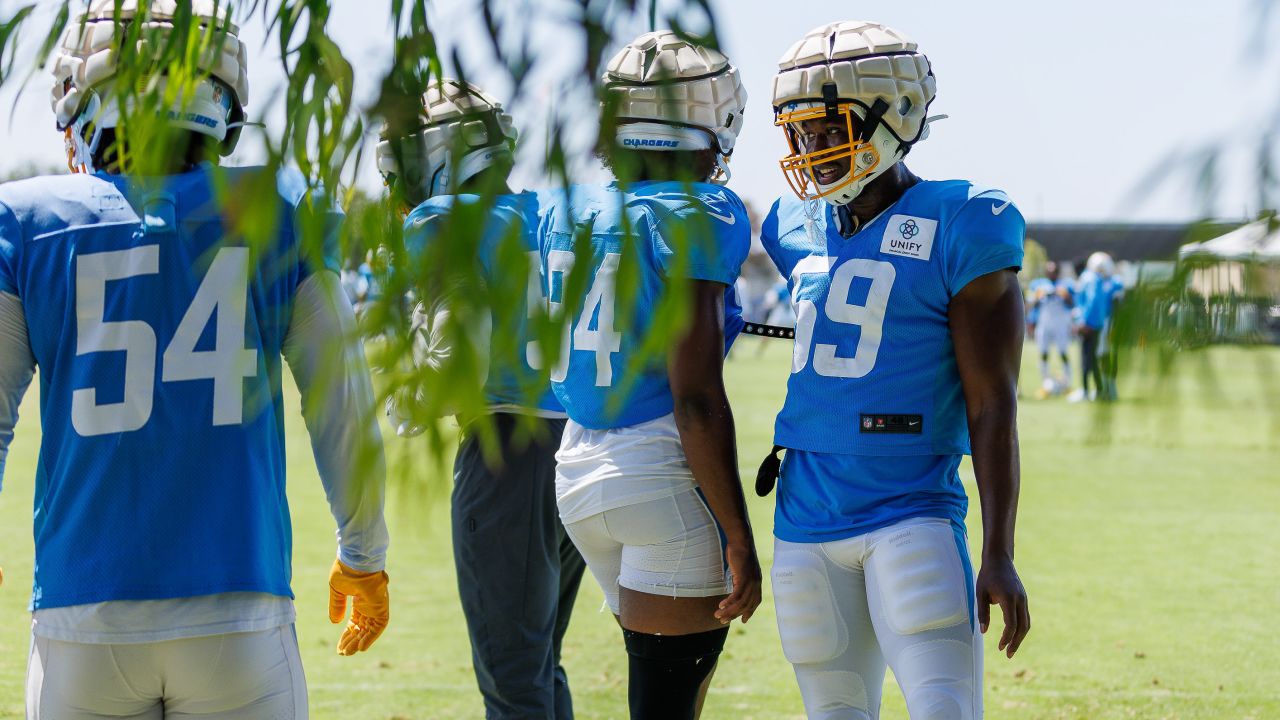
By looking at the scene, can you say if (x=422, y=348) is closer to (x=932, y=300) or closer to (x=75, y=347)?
(x=75, y=347)

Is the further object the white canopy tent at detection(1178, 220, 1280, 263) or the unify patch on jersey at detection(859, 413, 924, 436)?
the unify patch on jersey at detection(859, 413, 924, 436)

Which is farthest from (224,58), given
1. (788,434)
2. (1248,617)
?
Result: (1248,617)

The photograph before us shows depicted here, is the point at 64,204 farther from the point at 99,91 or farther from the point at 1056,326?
the point at 1056,326

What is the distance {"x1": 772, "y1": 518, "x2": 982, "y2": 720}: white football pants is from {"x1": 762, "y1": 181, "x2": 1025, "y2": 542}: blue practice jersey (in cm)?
6

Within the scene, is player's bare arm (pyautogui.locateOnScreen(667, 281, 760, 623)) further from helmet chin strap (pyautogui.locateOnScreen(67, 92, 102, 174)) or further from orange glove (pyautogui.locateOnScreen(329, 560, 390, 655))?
helmet chin strap (pyautogui.locateOnScreen(67, 92, 102, 174))

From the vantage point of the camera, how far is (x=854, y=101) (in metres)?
3.09

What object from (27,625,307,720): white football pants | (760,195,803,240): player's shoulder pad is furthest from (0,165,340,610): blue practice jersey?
(760,195,803,240): player's shoulder pad

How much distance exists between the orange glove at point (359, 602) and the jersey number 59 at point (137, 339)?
0.60m

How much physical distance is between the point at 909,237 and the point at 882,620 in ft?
2.78

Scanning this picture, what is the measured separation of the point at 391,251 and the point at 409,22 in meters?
0.28

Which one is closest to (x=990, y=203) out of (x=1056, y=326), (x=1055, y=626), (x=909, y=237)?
(x=909, y=237)

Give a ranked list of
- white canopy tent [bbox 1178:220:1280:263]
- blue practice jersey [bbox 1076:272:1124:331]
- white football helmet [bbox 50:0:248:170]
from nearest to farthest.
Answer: white canopy tent [bbox 1178:220:1280:263]
white football helmet [bbox 50:0:248:170]
blue practice jersey [bbox 1076:272:1124:331]

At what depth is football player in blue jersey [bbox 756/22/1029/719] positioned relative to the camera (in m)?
2.92

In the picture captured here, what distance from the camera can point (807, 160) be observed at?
311 cm
